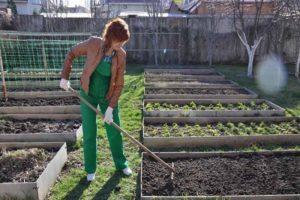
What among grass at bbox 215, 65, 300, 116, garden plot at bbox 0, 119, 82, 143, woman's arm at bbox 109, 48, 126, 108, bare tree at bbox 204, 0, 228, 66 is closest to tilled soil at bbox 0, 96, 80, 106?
garden plot at bbox 0, 119, 82, 143

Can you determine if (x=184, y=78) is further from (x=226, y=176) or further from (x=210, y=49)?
(x=226, y=176)

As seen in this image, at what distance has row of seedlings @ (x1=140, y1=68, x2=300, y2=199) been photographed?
13.0ft

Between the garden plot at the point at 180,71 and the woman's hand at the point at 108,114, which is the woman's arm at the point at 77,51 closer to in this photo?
the woman's hand at the point at 108,114

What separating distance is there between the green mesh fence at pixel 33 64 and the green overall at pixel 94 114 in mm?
4198

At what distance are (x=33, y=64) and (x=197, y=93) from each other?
5.58 meters

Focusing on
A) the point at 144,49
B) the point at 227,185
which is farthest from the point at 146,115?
the point at 144,49

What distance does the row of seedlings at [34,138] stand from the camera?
12.9 feet

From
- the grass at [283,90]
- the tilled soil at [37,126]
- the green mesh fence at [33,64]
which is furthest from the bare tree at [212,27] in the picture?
the tilled soil at [37,126]

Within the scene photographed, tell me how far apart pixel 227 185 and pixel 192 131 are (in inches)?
79.6

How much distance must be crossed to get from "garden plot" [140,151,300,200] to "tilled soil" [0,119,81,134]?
178 centimetres

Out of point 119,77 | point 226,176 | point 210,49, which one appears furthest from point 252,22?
point 119,77

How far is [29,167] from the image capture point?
4.27 metres

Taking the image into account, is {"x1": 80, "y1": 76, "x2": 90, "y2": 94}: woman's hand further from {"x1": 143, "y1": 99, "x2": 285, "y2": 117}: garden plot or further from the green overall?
{"x1": 143, "y1": 99, "x2": 285, "y2": 117}: garden plot

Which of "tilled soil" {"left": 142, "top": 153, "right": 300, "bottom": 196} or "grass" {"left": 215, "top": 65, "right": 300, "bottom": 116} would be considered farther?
"grass" {"left": 215, "top": 65, "right": 300, "bottom": 116}
